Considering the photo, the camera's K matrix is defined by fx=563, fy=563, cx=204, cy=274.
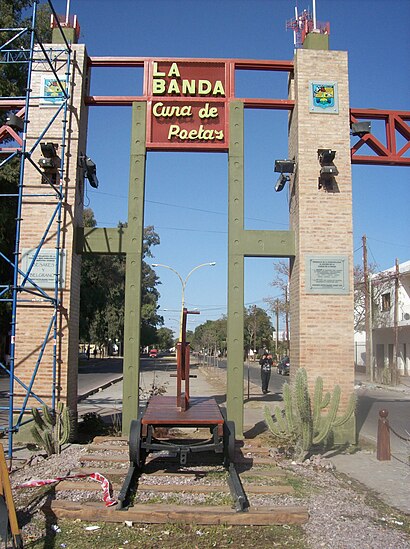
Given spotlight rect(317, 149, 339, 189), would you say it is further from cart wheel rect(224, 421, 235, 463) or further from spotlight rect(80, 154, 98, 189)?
cart wheel rect(224, 421, 235, 463)

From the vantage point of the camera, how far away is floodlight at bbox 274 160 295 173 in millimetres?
11781

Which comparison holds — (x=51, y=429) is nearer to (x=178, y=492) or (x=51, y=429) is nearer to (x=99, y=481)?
(x=99, y=481)

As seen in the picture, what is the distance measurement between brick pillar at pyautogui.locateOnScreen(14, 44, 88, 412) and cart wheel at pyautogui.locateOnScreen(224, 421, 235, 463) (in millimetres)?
3960

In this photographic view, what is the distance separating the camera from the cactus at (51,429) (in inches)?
371

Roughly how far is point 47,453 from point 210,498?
12.2 ft

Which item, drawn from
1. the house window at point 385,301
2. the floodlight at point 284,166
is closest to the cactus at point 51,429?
the floodlight at point 284,166

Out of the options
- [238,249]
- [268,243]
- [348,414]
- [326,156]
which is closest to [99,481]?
[348,414]

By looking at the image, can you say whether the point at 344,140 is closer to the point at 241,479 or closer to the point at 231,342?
the point at 231,342

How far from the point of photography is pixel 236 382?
10.9 m

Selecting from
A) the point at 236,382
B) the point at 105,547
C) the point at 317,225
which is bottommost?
the point at 105,547

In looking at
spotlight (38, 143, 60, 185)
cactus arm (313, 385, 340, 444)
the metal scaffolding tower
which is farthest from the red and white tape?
spotlight (38, 143, 60, 185)

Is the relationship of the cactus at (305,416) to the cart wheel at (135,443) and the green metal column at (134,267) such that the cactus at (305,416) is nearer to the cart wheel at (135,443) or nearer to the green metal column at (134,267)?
the cart wheel at (135,443)

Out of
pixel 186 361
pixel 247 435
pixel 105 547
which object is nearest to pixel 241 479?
pixel 186 361

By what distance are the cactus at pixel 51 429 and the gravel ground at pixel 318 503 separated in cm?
35
